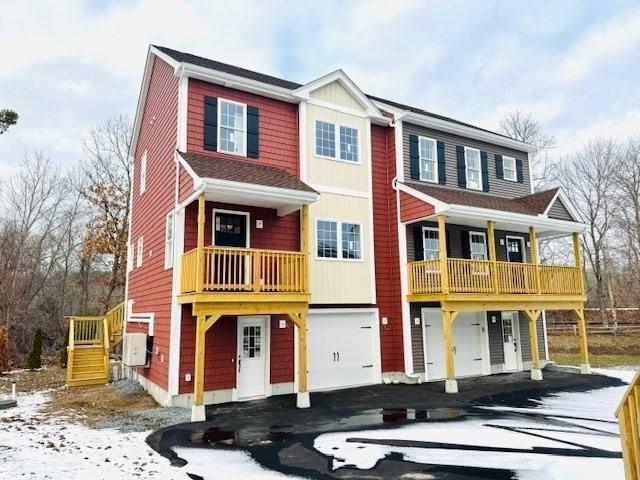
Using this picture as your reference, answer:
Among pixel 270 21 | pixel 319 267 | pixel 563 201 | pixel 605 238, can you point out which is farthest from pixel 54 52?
pixel 605 238

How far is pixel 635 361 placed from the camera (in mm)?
18984

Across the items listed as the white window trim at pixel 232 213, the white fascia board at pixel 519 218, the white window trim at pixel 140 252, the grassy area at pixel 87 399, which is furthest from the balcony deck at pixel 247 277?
the white window trim at pixel 140 252

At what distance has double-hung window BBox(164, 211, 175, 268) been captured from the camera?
11.2 meters

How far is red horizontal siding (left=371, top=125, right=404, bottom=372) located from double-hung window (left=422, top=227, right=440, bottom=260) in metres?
1.11

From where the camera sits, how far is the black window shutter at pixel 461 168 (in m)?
15.7

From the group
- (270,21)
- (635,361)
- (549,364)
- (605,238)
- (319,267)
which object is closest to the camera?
(319,267)

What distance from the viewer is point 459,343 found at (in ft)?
47.4

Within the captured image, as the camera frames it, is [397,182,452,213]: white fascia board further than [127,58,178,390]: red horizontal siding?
Yes

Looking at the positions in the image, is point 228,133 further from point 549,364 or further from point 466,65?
point 466,65

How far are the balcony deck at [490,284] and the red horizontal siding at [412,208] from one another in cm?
143

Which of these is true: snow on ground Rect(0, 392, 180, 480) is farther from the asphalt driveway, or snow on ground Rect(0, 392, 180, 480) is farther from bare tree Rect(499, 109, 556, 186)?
bare tree Rect(499, 109, 556, 186)

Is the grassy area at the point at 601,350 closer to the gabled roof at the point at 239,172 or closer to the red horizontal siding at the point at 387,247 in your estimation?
the red horizontal siding at the point at 387,247

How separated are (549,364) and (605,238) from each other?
2187 centimetres

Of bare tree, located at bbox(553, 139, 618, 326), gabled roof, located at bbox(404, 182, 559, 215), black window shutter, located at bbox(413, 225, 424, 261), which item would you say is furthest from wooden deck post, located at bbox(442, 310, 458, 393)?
bare tree, located at bbox(553, 139, 618, 326)
